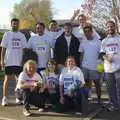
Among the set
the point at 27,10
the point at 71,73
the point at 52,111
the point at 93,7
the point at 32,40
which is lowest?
the point at 52,111

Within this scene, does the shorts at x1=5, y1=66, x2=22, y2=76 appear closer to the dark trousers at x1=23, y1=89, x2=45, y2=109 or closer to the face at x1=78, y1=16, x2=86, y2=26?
the dark trousers at x1=23, y1=89, x2=45, y2=109

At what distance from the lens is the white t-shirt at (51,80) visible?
9.79 metres

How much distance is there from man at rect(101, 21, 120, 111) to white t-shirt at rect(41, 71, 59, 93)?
3.65ft

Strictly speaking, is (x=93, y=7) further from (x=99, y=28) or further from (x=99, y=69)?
(x=99, y=69)

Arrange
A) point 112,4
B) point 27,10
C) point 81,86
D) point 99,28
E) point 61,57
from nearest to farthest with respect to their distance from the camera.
Answer: point 81,86, point 61,57, point 112,4, point 99,28, point 27,10

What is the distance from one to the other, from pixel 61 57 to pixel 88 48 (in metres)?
0.65

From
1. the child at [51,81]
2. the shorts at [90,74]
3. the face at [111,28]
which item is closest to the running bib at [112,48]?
the face at [111,28]

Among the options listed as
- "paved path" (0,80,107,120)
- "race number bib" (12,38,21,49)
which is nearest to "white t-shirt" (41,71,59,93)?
"paved path" (0,80,107,120)

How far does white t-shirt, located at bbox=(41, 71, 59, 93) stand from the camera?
9789mm

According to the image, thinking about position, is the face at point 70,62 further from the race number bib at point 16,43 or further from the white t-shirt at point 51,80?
the race number bib at point 16,43

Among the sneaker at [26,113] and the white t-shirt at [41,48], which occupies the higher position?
the white t-shirt at [41,48]

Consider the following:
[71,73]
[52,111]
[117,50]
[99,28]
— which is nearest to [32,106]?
[52,111]

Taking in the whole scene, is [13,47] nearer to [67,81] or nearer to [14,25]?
[14,25]

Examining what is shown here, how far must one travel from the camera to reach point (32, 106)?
10.2 meters
